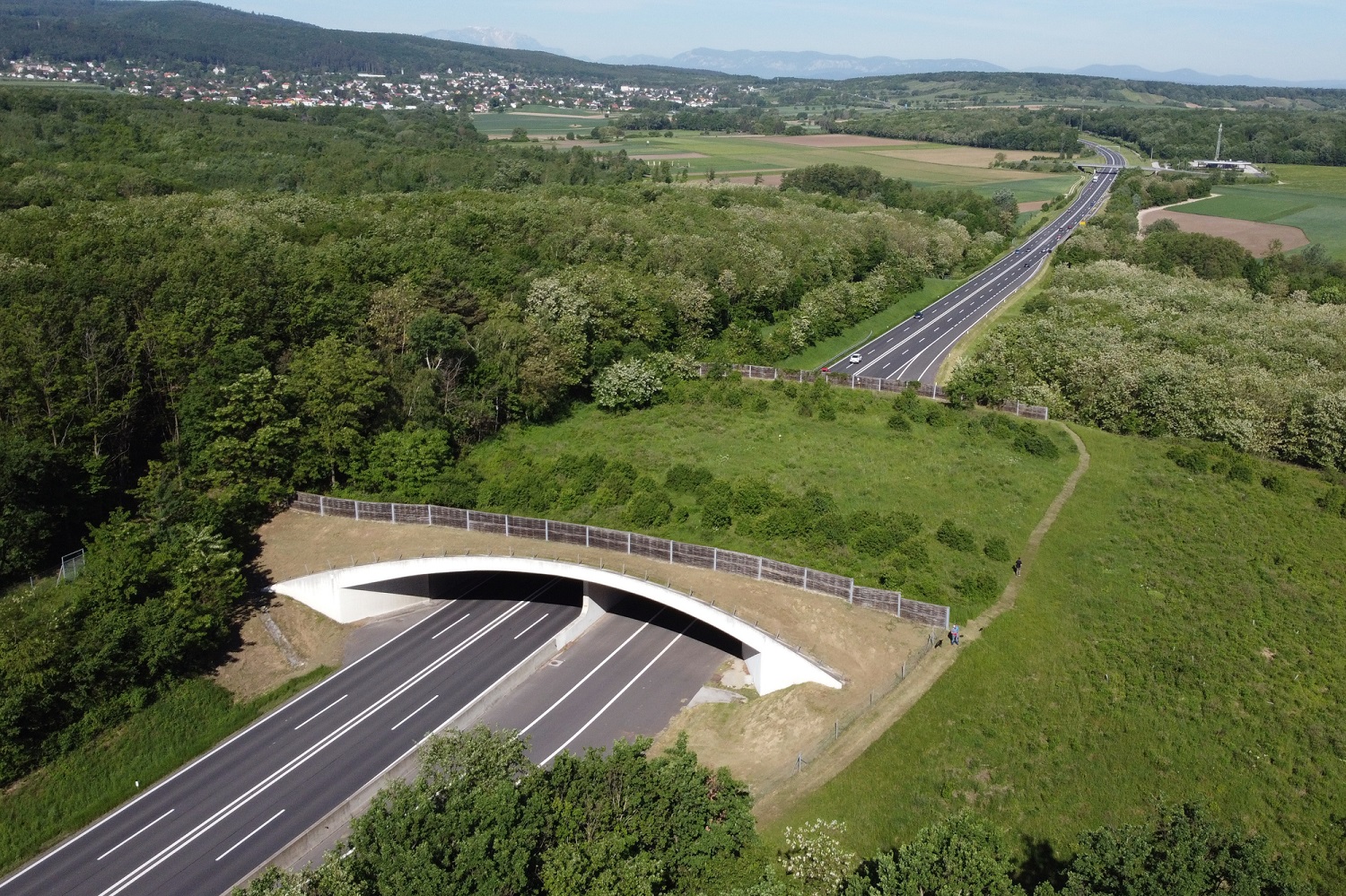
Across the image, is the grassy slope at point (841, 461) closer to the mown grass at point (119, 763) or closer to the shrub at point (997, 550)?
the shrub at point (997, 550)

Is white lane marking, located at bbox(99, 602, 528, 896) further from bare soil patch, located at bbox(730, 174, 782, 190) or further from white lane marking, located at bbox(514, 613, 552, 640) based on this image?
bare soil patch, located at bbox(730, 174, 782, 190)

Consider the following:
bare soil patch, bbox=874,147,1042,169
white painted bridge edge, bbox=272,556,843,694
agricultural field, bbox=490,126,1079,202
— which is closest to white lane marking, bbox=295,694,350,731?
white painted bridge edge, bbox=272,556,843,694

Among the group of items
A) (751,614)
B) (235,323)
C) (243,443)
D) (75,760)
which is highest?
(235,323)

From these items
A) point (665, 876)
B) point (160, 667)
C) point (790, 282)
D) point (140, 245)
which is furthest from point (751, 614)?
point (790, 282)

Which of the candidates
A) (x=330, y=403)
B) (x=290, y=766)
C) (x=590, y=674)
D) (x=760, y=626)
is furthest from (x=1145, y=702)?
(x=330, y=403)

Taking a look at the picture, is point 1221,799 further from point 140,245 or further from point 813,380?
point 140,245
